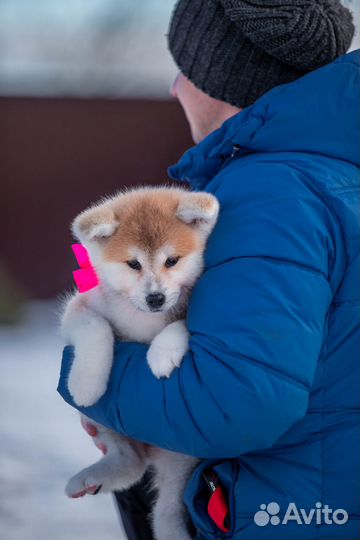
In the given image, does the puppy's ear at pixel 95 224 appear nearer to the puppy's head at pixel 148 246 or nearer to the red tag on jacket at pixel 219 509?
the puppy's head at pixel 148 246

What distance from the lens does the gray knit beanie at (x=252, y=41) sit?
1.95 meters

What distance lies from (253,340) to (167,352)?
0.87 feet

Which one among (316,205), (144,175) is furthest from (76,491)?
(144,175)

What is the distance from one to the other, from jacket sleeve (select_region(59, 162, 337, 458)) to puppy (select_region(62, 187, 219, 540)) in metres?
0.31

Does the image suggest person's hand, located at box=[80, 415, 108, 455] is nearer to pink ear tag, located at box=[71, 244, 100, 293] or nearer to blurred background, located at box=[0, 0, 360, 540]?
pink ear tag, located at box=[71, 244, 100, 293]

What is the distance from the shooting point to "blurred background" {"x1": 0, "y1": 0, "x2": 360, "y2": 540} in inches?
282

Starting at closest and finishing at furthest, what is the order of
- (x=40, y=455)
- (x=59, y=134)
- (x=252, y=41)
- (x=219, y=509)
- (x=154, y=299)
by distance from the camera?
(x=219, y=509), (x=154, y=299), (x=252, y=41), (x=40, y=455), (x=59, y=134)

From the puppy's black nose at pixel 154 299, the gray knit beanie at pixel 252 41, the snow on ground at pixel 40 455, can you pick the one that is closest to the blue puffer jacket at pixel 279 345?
the puppy's black nose at pixel 154 299

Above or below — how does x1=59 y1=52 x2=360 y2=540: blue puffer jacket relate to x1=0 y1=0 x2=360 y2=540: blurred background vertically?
above

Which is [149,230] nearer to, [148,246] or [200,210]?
[148,246]

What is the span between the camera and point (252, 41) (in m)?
2.02

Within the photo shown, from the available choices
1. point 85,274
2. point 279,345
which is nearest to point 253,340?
point 279,345

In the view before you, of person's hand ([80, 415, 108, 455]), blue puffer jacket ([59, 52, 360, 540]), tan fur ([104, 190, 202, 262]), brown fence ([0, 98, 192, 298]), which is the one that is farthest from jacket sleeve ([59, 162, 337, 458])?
brown fence ([0, 98, 192, 298])

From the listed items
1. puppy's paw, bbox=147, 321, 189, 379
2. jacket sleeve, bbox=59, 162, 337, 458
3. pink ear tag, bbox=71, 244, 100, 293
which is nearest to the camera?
jacket sleeve, bbox=59, 162, 337, 458
